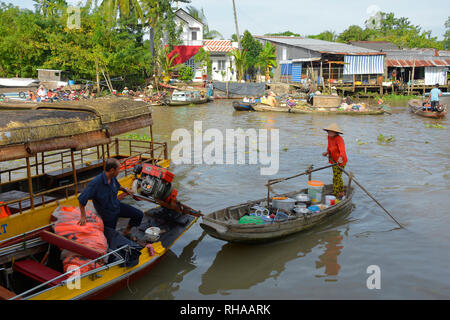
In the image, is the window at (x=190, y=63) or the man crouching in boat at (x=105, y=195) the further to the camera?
the window at (x=190, y=63)

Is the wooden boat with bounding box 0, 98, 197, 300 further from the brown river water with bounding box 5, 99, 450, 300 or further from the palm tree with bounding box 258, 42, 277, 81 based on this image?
the palm tree with bounding box 258, 42, 277, 81

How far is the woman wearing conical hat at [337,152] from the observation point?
27.0 ft

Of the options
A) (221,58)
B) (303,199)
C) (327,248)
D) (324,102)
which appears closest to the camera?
(327,248)

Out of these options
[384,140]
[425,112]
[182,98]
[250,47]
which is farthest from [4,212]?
[250,47]

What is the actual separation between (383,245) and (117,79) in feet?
96.2

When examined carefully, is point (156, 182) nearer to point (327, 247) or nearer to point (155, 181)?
point (155, 181)

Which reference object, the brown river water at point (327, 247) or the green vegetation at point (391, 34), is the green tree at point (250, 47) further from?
the brown river water at point (327, 247)

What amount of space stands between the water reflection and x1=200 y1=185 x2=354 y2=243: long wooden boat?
23cm

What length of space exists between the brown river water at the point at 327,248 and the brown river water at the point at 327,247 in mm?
16

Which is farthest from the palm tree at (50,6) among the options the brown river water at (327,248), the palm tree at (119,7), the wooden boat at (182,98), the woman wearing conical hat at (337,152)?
the woman wearing conical hat at (337,152)
